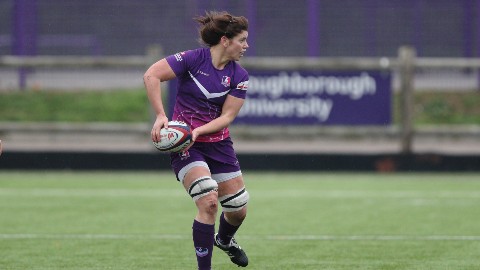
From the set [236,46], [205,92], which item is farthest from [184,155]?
[236,46]

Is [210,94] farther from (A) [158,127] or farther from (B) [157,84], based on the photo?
(A) [158,127]

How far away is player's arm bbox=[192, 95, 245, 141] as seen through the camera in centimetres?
847

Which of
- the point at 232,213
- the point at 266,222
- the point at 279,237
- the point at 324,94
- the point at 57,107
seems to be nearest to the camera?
the point at 232,213

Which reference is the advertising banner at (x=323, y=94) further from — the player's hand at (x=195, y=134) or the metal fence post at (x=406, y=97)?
the player's hand at (x=195, y=134)

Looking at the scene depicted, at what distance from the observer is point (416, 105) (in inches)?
833

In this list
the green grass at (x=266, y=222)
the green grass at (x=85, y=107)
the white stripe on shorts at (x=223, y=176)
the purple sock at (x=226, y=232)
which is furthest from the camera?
the green grass at (x=85, y=107)

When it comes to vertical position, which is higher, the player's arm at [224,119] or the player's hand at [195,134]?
the player's arm at [224,119]

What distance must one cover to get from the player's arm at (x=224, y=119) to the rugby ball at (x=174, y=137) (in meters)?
0.08

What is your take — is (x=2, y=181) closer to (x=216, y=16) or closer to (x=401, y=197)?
(x=401, y=197)

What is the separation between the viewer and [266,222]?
12.3 meters

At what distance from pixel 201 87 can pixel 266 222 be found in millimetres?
3908

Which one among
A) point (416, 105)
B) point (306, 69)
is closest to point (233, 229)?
point (306, 69)

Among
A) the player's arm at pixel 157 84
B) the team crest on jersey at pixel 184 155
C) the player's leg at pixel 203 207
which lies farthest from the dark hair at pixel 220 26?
the player's leg at pixel 203 207

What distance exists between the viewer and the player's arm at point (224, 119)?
8469mm
